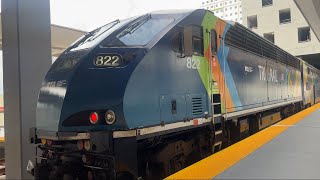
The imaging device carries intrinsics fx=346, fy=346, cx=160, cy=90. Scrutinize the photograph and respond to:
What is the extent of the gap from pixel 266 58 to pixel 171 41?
632 cm

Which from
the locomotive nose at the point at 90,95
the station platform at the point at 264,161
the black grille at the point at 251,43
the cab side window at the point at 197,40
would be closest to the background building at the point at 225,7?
the black grille at the point at 251,43

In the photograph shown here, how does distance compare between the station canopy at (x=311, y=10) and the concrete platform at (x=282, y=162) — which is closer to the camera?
the concrete platform at (x=282, y=162)

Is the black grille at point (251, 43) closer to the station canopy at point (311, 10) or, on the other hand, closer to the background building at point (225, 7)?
the station canopy at point (311, 10)

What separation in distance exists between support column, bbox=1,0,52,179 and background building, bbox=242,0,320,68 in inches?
1333

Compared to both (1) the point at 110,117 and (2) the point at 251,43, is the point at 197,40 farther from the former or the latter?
(2) the point at 251,43

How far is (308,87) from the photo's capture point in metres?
20.3

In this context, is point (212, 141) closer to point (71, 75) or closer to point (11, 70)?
point (71, 75)

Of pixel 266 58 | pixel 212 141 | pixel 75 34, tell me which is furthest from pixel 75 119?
pixel 75 34

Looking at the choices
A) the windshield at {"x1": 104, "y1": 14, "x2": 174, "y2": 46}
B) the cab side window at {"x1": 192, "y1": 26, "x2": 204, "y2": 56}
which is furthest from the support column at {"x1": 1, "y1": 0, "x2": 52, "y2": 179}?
the cab side window at {"x1": 192, "y1": 26, "x2": 204, "y2": 56}

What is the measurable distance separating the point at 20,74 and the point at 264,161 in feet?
12.0

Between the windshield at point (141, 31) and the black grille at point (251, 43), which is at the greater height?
the black grille at point (251, 43)

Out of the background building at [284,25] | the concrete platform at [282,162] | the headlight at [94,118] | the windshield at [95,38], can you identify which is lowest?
the concrete platform at [282,162]

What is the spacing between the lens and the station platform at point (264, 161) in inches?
144

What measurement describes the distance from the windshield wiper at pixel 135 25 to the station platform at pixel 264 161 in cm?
203
